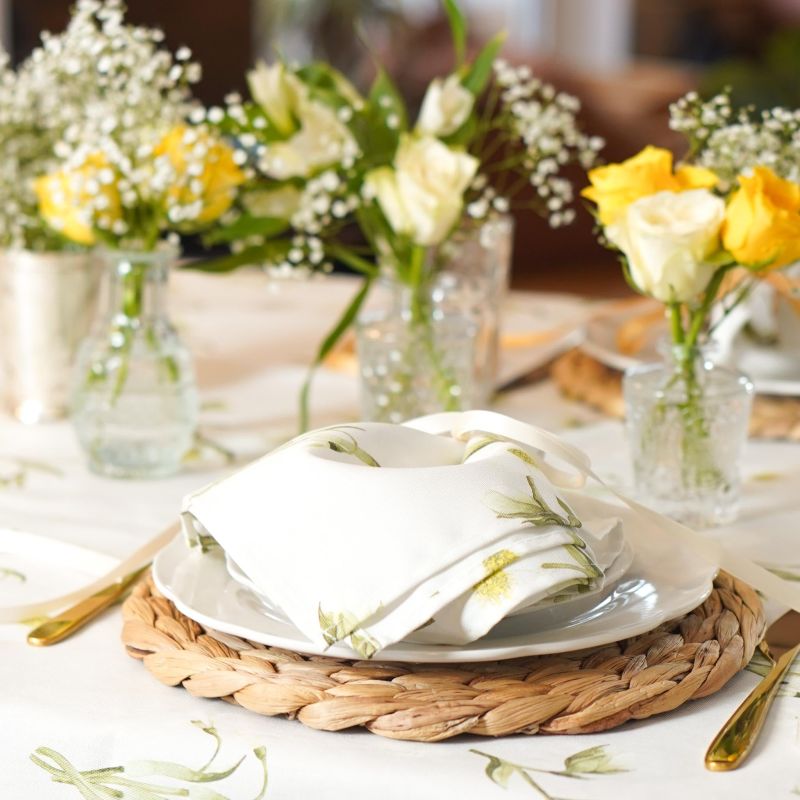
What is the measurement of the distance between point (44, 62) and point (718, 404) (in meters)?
0.67

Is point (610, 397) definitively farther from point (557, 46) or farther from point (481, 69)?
point (557, 46)

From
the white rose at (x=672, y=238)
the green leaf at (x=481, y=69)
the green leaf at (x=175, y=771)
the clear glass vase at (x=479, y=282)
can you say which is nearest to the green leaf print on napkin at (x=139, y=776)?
the green leaf at (x=175, y=771)

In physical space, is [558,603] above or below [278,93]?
below

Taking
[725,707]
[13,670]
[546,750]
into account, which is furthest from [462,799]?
[13,670]

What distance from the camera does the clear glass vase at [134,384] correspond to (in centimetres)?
108

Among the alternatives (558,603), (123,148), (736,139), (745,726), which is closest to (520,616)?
(558,603)

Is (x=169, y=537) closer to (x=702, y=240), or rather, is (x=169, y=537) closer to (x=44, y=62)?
(x=702, y=240)

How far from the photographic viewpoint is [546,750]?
624 millimetres

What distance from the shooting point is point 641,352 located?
1401 millimetres

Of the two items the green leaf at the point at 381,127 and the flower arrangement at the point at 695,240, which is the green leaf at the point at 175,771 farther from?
the green leaf at the point at 381,127

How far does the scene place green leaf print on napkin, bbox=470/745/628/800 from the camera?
597 mm

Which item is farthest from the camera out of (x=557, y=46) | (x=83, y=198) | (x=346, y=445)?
(x=557, y=46)

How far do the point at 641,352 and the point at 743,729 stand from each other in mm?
803

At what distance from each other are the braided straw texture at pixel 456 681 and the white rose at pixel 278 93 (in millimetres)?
623
